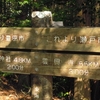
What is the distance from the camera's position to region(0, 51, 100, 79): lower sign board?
276cm

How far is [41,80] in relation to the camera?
10.2 feet

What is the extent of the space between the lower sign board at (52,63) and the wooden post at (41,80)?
177 millimetres

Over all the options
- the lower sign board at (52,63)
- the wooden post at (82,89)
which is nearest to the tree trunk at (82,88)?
the wooden post at (82,89)


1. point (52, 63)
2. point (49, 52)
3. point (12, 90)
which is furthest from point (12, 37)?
point (12, 90)

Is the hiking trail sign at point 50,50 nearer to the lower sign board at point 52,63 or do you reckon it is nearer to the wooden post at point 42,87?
the lower sign board at point 52,63

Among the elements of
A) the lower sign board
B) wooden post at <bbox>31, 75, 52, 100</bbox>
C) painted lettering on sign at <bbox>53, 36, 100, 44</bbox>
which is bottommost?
wooden post at <bbox>31, 75, 52, 100</bbox>

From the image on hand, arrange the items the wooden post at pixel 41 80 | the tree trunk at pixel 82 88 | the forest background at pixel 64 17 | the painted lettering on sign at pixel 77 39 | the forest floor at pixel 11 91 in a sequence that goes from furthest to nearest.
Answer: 1. the forest floor at pixel 11 91
2. the forest background at pixel 64 17
3. the tree trunk at pixel 82 88
4. the wooden post at pixel 41 80
5. the painted lettering on sign at pixel 77 39

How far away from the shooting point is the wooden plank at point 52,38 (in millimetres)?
2742

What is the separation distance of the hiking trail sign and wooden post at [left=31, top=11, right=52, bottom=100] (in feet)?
0.48

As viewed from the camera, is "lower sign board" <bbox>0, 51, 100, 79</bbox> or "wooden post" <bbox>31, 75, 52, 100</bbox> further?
"wooden post" <bbox>31, 75, 52, 100</bbox>

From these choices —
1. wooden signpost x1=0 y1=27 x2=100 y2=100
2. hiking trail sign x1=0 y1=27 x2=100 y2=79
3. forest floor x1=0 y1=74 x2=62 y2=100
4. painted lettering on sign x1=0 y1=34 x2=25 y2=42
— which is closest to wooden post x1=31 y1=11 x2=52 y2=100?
wooden signpost x1=0 y1=27 x2=100 y2=100

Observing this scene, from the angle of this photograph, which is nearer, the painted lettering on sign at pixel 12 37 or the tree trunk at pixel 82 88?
the painted lettering on sign at pixel 12 37

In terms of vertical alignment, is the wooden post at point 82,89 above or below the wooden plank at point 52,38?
below

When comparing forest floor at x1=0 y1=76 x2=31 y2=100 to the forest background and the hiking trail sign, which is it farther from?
the hiking trail sign
